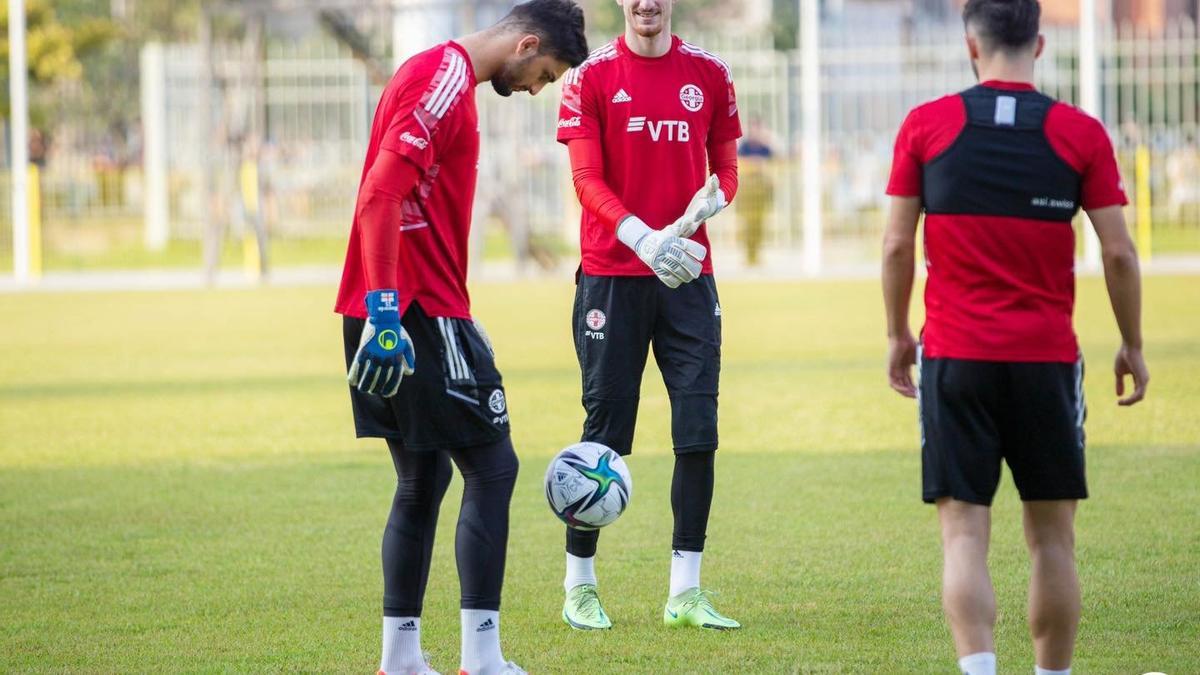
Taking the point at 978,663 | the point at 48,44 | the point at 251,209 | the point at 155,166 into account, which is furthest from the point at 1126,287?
the point at 48,44

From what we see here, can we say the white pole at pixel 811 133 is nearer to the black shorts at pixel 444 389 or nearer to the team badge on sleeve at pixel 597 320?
the team badge on sleeve at pixel 597 320

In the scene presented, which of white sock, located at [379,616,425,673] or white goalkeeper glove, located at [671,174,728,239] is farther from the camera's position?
white goalkeeper glove, located at [671,174,728,239]

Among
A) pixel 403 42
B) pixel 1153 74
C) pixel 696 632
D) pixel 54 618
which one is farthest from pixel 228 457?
pixel 1153 74

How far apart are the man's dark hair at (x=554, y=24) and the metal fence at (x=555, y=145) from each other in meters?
22.6

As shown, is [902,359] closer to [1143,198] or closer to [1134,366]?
[1134,366]

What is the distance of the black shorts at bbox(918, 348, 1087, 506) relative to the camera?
471cm

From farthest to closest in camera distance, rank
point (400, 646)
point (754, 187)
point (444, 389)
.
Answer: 1. point (754, 187)
2. point (400, 646)
3. point (444, 389)

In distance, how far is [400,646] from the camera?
5.56 m

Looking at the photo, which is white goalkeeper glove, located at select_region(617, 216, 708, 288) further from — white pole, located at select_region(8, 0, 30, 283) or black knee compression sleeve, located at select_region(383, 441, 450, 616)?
white pole, located at select_region(8, 0, 30, 283)

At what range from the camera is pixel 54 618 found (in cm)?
657

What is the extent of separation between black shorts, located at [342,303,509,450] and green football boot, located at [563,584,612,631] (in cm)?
120

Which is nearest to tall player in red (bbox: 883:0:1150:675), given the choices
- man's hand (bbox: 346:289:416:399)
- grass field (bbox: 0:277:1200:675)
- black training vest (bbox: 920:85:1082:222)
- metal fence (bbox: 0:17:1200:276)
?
black training vest (bbox: 920:85:1082:222)

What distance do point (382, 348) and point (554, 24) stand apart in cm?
121

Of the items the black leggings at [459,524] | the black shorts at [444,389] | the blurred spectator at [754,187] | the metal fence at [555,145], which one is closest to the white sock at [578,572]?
the black leggings at [459,524]
